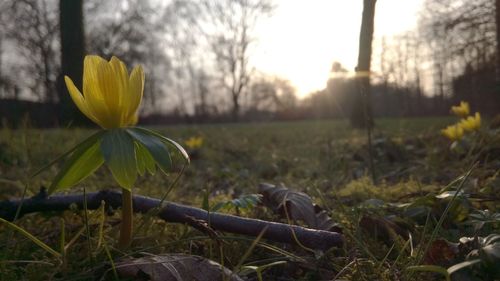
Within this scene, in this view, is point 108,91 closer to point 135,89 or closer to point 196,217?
point 135,89

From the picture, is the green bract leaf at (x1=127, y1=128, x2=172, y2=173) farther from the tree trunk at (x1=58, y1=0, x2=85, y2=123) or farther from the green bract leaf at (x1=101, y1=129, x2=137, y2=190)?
the tree trunk at (x1=58, y1=0, x2=85, y2=123)

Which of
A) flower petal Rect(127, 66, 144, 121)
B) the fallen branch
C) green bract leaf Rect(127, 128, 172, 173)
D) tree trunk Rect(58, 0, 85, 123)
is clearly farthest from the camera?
tree trunk Rect(58, 0, 85, 123)

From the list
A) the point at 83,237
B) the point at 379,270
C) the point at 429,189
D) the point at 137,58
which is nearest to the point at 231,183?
the point at 429,189

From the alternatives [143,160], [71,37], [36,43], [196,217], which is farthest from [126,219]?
[36,43]

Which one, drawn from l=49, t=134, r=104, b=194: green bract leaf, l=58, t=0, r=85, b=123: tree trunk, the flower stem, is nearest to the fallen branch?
the flower stem

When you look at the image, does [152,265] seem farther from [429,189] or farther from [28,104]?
[28,104]
